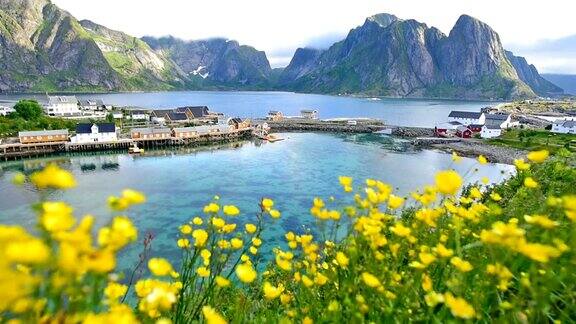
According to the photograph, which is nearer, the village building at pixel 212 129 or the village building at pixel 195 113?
the village building at pixel 212 129

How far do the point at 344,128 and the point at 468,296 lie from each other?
81.2 meters

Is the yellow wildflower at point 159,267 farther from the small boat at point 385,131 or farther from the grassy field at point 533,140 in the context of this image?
the small boat at point 385,131

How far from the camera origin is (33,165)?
155ft

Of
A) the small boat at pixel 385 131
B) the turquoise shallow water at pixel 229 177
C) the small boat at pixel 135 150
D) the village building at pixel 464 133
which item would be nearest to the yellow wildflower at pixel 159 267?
the turquoise shallow water at pixel 229 177

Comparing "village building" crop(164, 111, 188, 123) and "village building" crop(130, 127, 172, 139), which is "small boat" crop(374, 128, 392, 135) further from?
"village building" crop(130, 127, 172, 139)

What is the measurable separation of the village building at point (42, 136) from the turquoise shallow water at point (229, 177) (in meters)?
6.06

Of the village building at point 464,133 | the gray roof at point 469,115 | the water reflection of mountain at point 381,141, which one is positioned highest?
the gray roof at point 469,115

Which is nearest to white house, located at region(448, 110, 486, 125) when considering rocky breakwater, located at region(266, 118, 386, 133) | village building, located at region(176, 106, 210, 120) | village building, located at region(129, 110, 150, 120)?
rocky breakwater, located at region(266, 118, 386, 133)

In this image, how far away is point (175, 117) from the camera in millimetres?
82938

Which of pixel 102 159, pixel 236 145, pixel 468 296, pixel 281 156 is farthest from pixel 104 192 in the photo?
pixel 468 296

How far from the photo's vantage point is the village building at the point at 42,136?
53750 mm

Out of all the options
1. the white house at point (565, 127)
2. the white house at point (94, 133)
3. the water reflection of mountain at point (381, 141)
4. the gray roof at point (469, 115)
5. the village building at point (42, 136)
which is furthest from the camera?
the gray roof at point (469, 115)

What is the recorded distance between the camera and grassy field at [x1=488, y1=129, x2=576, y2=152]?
55.8 m

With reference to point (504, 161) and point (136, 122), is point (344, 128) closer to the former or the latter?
point (504, 161)
